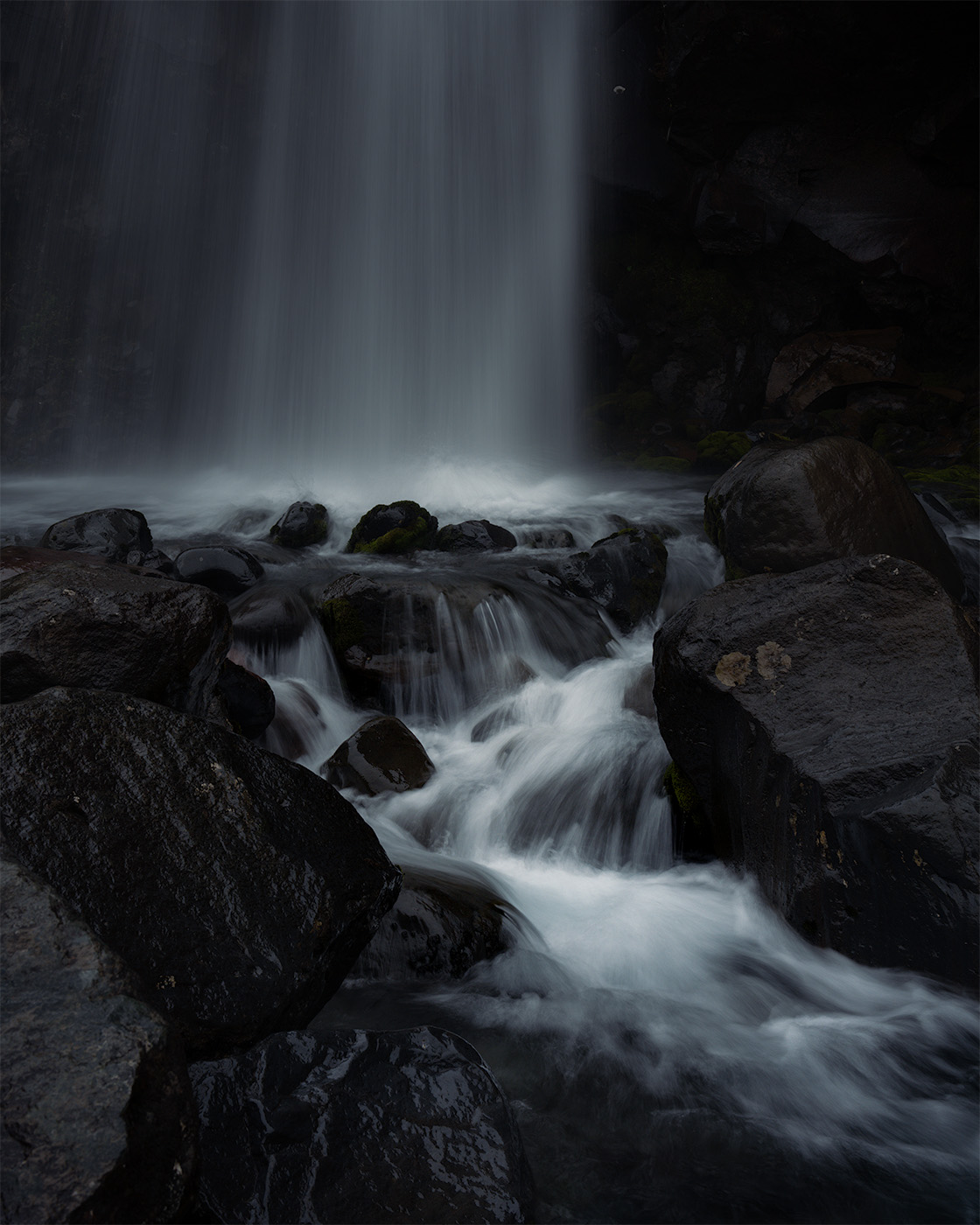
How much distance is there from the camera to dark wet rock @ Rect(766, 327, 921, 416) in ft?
46.8

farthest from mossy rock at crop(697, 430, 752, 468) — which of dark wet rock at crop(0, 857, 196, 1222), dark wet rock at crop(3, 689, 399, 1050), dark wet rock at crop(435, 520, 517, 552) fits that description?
dark wet rock at crop(0, 857, 196, 1222)

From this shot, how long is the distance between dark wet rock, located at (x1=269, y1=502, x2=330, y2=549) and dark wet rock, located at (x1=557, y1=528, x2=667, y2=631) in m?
3.94

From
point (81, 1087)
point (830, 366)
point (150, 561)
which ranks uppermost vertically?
point (830, 366)

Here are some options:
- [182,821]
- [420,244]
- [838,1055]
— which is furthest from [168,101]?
[838,1055]

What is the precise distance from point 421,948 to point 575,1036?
71 centimetres

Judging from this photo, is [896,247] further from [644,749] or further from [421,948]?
[421,948]

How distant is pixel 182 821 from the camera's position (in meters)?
2.56

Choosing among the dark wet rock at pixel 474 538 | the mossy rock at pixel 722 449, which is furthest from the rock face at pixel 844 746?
the mossy rock at pixel 722 449

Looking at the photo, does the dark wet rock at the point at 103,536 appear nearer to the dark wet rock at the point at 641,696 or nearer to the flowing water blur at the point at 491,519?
the flowing water blur at the point at 491,519

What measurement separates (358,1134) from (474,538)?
8.17 m

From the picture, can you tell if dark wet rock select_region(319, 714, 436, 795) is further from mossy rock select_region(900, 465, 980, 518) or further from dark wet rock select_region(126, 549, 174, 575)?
mossy rock select_region(900, 465, 980, 518)

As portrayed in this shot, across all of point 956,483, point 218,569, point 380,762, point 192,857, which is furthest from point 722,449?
point 192,857

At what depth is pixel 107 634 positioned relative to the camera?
3795 millimetres

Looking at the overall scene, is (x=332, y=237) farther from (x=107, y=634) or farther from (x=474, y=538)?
(x=107, y=634)
